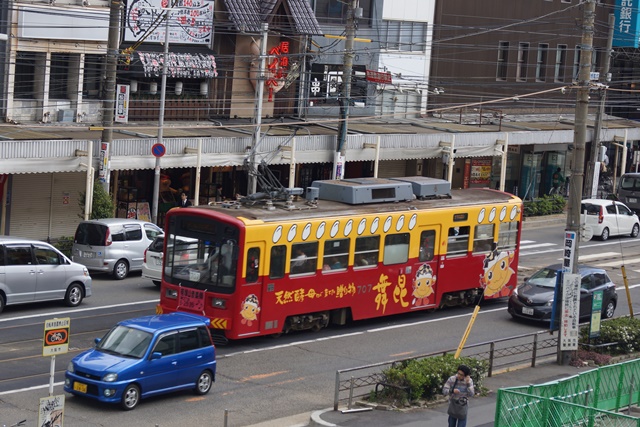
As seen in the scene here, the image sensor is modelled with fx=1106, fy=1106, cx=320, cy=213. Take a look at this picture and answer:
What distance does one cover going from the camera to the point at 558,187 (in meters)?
56.8

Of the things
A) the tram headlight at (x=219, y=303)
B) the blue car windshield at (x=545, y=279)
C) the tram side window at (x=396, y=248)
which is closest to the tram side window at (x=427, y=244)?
the tram side window at (x=396, y=248)

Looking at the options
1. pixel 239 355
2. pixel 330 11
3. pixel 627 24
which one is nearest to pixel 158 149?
pixel 239 355

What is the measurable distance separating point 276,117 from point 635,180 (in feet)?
56.3

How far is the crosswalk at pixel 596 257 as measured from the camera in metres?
39.9

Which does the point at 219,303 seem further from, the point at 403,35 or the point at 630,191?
the point at 403,35

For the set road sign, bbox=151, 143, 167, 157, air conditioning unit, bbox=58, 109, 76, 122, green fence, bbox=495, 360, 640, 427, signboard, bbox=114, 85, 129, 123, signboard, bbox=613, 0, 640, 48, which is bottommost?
green fence, bbox=495, 360, 640, 427

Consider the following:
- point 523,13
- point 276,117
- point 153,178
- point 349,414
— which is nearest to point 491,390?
point 349,414

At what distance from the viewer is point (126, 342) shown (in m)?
19.6

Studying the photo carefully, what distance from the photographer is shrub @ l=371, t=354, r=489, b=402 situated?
20453 mm

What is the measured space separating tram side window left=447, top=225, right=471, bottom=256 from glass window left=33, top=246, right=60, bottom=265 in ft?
33.2

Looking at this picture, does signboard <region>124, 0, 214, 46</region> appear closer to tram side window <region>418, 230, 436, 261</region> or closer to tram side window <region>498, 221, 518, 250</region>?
tram side window <region>418, 230, 436, 261</region>

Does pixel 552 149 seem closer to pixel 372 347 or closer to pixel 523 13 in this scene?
pixel 523 13

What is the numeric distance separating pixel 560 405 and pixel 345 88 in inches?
949

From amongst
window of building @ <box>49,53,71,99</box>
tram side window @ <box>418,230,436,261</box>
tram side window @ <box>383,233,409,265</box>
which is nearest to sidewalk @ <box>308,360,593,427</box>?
tram side window @ <box>383,233,409,265</box>
